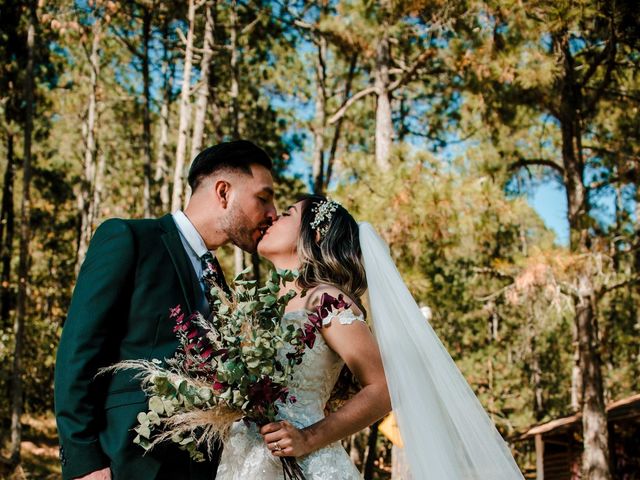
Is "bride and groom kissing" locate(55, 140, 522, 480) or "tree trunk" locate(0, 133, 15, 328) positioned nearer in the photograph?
"bride and groom kissing" locate(55, 140, 522, 480)

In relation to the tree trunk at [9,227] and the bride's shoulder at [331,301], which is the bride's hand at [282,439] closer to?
the bride's shoulder at [331,301]

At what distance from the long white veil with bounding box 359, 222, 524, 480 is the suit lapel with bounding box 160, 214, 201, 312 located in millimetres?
797

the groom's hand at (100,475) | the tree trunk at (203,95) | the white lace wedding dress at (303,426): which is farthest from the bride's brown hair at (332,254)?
the tree trunk at (203,95)

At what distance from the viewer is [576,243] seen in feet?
33.7

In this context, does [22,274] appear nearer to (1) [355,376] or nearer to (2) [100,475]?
(1) [355,376]

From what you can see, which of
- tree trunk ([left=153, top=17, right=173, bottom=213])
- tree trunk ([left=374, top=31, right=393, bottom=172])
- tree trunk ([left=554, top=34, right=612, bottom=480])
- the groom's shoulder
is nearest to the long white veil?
the groom's shoulder

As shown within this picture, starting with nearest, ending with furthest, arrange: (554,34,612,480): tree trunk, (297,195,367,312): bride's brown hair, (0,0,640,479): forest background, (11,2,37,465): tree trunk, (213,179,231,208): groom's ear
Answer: (213,179,231,208): groom's ear
(297,195,367,312): bride's brown hair
(0,0,640,479): forest background
(554,34,612,480): tree trunk
(11,2,37,465): tree trunk

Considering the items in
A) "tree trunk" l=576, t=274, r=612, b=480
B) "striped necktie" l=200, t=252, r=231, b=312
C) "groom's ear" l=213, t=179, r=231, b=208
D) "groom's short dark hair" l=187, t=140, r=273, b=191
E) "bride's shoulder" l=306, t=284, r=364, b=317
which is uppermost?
"groom's short dark hair" l=187, t=140, r=273, b=191

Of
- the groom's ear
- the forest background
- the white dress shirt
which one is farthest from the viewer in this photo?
the forest background

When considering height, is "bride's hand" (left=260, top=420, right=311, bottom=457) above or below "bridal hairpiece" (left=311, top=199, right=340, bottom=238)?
below

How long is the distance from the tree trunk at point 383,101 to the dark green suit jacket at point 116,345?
9997mm

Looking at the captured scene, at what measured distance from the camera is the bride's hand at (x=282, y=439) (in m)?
2.30

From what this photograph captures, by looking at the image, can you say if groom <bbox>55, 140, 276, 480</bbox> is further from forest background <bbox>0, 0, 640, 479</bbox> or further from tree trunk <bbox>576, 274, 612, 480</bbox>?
tree trunk <bbox>576, 274, 612, 480</bbox>

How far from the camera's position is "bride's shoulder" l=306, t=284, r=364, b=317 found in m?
2.58
